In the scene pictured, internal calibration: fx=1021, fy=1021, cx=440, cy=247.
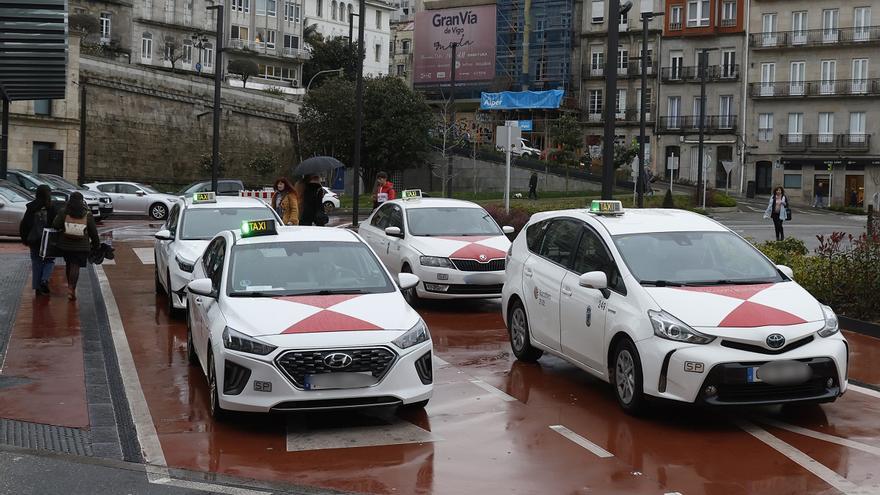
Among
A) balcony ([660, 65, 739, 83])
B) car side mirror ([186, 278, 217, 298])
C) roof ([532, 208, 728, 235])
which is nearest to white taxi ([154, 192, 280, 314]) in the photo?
car side mirror ([186, 278, 217, 298])

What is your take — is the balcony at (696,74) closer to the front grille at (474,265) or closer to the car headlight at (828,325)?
the front grille at (474,265)

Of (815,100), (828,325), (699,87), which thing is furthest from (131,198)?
(815,100)

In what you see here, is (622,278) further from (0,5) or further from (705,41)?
(705,41)

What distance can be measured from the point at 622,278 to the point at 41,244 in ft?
31.1

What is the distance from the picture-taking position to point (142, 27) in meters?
81.6

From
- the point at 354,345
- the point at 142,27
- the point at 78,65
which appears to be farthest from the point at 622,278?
the point at 142,27

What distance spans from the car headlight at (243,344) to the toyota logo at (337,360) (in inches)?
16.2

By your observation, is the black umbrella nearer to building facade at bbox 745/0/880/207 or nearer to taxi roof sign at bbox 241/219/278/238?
taxi roof sign at bbox 241/219/278/238

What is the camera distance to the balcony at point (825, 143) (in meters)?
62.3

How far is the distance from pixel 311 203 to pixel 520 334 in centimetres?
707

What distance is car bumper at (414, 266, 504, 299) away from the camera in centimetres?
1443

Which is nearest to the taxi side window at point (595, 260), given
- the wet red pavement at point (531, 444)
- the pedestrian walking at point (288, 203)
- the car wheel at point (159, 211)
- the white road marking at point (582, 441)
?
the wet red pavement at point (531, 444)

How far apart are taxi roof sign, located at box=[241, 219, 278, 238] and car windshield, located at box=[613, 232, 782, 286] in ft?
10.6

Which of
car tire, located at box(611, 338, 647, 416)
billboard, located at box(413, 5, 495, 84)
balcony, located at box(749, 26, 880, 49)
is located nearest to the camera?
car tire, located at box(611, 338, 647, 416)
